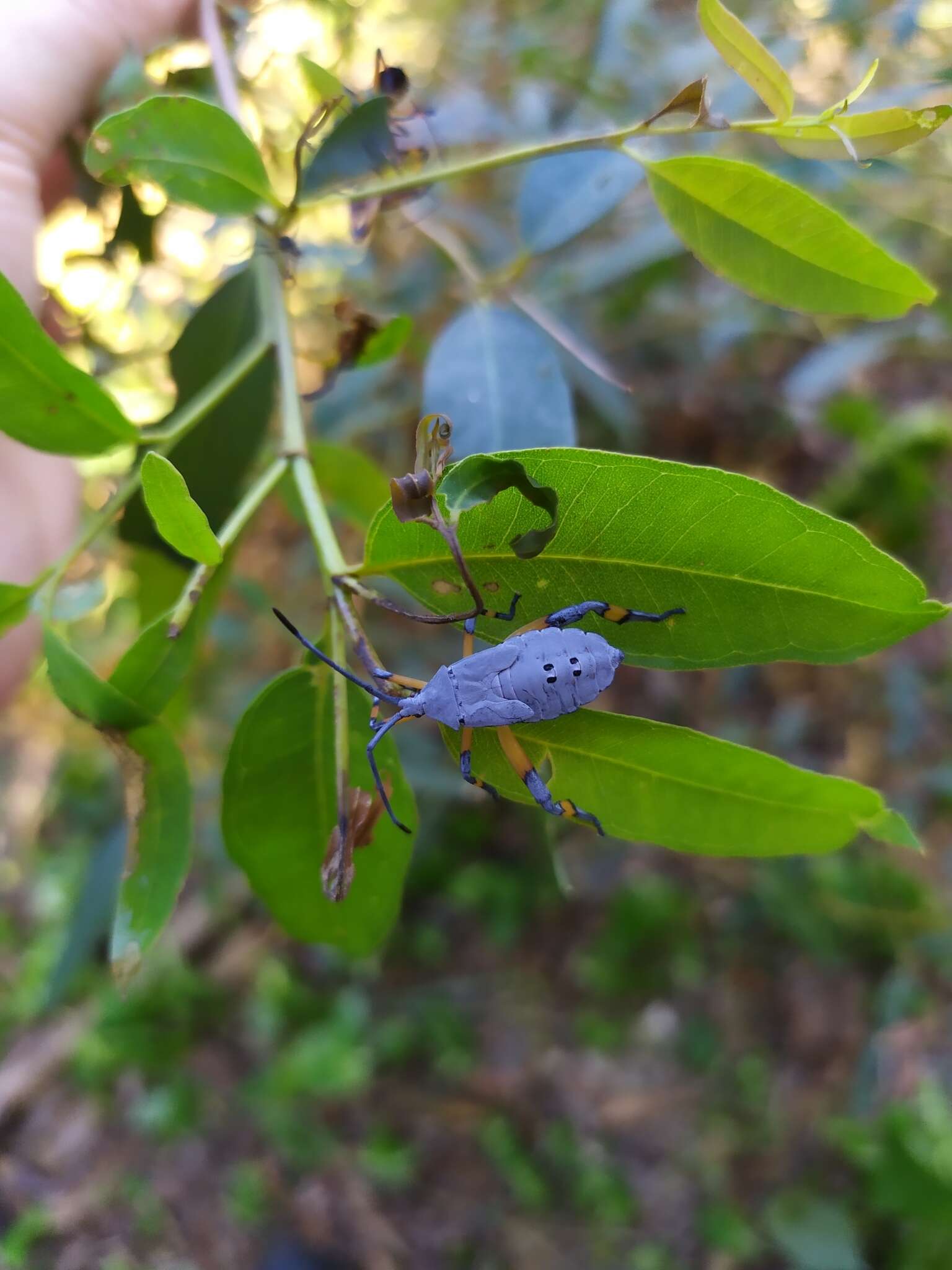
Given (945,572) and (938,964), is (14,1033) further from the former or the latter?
(945,572)

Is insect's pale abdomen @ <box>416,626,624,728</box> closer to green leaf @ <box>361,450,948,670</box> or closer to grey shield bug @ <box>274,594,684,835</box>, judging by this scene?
grey shield bug @ <box>274,594,684,835</box>

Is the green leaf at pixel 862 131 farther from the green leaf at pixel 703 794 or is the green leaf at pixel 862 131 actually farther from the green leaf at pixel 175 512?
the green leaf at pixel 175 512

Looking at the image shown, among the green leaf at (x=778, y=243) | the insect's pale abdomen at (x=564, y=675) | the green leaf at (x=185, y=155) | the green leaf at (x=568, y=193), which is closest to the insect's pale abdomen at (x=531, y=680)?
the insect's pale abdomen at (x=564, y=675)

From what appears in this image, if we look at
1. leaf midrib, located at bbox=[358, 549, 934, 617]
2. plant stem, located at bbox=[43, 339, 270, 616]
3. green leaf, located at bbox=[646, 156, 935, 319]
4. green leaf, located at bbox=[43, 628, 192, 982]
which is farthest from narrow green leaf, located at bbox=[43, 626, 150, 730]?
green leaf, located at bbox=[646, 156, 935, 319]

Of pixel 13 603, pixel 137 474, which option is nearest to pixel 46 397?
pixel 137 474

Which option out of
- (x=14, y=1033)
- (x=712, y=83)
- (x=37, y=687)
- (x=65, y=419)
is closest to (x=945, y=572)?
(x=712, y=83)
